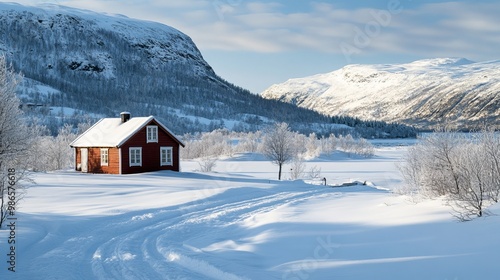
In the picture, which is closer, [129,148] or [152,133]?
[129,148]

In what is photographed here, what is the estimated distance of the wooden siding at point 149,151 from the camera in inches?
1492

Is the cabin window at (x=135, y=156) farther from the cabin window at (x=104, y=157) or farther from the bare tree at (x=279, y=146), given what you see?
the bare tree at (x=279, y=146)

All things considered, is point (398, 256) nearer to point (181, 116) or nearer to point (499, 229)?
point (499, 229)

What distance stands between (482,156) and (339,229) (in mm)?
5264

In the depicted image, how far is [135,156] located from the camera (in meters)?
38.4

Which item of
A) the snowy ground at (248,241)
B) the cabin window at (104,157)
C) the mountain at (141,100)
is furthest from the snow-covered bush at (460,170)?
the mountain at (141,100)

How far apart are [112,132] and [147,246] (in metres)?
29.1

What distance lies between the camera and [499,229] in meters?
10.6

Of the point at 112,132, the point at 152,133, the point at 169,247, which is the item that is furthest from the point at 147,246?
the point at 112,132

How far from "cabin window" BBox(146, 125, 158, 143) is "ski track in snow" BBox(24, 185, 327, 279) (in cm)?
1837

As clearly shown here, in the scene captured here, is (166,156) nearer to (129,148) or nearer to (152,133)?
(152,133)

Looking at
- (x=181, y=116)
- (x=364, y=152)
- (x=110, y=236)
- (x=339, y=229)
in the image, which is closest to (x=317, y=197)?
(x=339, y=229)

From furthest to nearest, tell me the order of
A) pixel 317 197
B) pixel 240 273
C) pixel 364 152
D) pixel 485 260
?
1. pixel 364 152
2. pixel 317 197
3. pixel 240 273
4. pixel 485 260

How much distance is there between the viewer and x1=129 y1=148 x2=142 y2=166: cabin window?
38.2m
